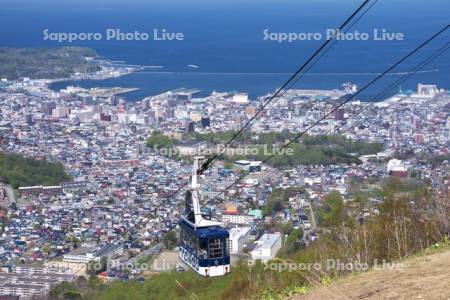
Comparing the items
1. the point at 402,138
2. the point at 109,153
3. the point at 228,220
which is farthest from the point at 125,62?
the point at 228,220

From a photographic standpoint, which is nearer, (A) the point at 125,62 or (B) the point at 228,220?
(B) the point at 228,220

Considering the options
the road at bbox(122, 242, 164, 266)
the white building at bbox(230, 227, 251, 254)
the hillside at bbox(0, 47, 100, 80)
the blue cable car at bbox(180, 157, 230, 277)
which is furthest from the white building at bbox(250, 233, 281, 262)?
the hillside at bbox(0, 47, 100, 80)

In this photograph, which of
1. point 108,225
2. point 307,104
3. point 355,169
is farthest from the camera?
point 307,104

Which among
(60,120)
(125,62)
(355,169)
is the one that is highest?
(125,62)

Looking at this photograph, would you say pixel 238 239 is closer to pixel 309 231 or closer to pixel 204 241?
pixel 309 231

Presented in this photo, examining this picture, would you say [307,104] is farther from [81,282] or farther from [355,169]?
[81,282]

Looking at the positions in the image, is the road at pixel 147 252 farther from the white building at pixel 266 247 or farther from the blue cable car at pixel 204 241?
the blue cable car at pixel 204 241

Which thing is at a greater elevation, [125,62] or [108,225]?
[125,62]

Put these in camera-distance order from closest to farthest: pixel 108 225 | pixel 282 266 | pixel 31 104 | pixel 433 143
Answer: pixel 282 266 < pixel 108 225 < pixel 433 143 < pixel 31 104
